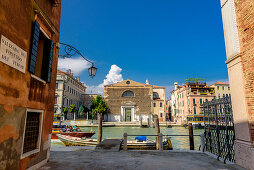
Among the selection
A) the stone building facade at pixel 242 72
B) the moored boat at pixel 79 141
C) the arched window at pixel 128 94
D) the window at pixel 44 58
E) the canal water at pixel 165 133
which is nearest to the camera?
the stone building facade at pixel 242 72

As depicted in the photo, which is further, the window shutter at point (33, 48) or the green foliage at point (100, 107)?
the green foliage at point (100, 107)

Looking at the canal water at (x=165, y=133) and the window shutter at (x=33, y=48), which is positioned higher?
the window shutter at (x=33, y=48)

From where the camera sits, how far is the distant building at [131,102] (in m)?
42.8

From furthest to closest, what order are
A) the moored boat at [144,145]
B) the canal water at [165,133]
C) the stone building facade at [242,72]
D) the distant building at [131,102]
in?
1. the distant building at [131,102]
2. the canal water at [165,133]
3. the moored boat at [144,145]
4. the stone building facade at [242,72]

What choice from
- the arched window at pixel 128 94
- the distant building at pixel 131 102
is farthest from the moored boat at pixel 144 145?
the arched window at pixel 128 94

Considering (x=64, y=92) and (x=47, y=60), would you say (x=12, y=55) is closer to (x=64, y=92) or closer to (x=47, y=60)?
(x=47, y=60)

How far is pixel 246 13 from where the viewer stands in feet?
16.1

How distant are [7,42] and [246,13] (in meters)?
6.54

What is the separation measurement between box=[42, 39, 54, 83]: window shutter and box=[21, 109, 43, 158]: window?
1201 millimetres

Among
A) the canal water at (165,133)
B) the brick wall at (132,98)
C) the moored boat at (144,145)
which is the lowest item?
the canal water at (165,133)

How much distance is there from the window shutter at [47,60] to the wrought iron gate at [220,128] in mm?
6276

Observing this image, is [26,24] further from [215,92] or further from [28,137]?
[215,92]

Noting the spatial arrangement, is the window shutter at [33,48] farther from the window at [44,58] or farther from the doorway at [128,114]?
the doorway at [128,114]

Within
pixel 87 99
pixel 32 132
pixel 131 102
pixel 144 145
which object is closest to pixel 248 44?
pixel 32 132
